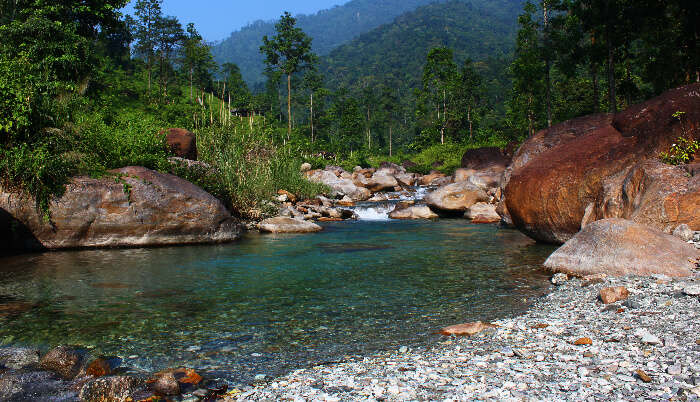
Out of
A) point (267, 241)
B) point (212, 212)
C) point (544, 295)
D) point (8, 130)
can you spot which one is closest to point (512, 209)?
point (544, 295)

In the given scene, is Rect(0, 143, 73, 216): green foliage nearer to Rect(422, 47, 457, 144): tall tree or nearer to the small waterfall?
the small waterfall

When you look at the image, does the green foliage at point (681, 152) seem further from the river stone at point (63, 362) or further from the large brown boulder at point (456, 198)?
the large brown boulder at point (456, 198)

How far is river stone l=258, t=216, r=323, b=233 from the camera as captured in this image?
47.9 feet

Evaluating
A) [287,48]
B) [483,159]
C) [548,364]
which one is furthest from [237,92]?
[548,364]

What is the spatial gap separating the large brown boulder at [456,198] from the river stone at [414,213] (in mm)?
374

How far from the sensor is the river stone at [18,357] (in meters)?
4.26

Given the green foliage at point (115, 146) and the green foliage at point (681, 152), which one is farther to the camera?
the green foliage at point (115, 146)

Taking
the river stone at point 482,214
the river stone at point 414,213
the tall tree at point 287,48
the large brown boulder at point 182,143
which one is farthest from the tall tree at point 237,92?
the river stone at point 482,214

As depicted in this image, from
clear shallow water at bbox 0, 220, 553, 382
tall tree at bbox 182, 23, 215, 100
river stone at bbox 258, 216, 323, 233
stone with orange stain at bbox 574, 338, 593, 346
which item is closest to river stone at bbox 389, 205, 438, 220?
river stone at bbox 258, 216, 323, 233

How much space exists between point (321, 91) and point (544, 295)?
5813 centimetres

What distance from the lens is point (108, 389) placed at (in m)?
3.63

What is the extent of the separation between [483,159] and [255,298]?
30.5 meters

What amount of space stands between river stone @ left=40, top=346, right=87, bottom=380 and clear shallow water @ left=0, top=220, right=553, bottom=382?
431mm

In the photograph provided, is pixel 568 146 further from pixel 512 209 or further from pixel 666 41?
pixel 666 41
